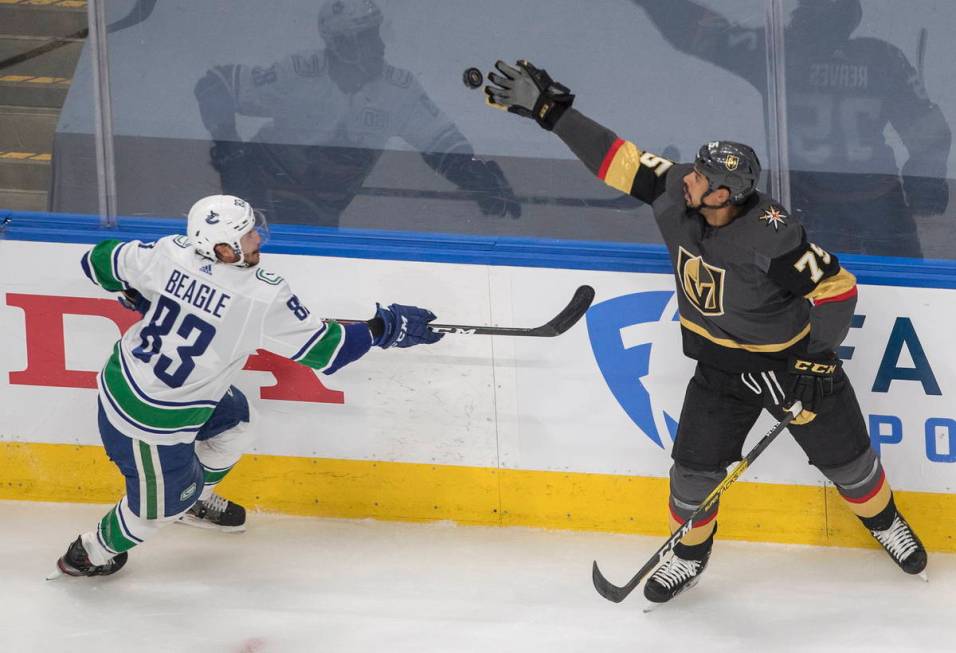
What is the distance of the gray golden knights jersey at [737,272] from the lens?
322 cm

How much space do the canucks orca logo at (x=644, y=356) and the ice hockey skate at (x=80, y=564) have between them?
1422 millimetres

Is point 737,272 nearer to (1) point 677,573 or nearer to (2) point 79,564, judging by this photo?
(1) point 677,573

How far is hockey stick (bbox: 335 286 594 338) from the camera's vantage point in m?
3.55

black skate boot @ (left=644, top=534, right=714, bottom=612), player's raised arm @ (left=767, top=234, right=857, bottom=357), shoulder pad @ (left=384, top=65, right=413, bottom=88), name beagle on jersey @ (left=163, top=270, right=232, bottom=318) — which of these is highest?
shoulder pad @ (left=384, top=65, right=413, bottom=88)

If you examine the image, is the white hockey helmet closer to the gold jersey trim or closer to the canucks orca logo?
the gold jersey trim

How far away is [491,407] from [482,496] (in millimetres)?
273

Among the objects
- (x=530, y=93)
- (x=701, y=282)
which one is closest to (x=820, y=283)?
(x=701, y=282)

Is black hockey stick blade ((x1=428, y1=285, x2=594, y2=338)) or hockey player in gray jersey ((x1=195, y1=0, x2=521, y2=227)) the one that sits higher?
hockey player in gray jersey ((x1=195, y1=0, x2=521, y2=227))

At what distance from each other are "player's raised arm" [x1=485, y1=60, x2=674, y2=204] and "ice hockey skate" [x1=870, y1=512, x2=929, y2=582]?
111 cm

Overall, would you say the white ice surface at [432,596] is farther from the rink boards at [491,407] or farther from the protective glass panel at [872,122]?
the protective glass panel at [872,122]

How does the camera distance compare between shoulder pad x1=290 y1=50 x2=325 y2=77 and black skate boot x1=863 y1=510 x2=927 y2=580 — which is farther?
shoulder pad x1=290 y1=50 x2=325 y2=77

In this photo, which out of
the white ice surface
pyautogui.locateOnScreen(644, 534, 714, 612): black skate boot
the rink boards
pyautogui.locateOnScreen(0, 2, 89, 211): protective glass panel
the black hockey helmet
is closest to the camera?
the black hockey helmet

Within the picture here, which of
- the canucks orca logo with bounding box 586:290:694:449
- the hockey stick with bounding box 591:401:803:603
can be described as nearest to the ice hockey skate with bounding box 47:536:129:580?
the hockey stick with bounding box 591:401:803:603

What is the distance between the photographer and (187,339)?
3428mm
